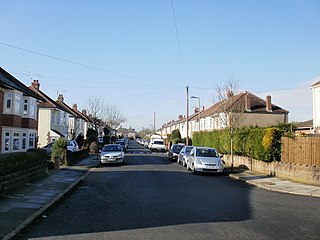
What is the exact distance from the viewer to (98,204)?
411 inches

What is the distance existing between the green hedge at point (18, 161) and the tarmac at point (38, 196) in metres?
0.73

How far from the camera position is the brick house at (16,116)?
25031 mm

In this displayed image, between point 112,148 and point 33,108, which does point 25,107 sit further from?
point 112,148

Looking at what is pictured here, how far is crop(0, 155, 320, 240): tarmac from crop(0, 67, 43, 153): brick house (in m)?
11.2

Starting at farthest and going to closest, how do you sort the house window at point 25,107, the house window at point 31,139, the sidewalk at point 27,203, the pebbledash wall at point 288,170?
the house window at point 31,139 < the house window at point 25,107 < the pebbledash wall at point 288,170 < the sidewalk at point 27,203

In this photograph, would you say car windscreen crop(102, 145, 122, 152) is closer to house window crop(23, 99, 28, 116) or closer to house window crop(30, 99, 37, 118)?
house window crop(23, 99, 28, 116)

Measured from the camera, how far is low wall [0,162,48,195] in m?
11.0

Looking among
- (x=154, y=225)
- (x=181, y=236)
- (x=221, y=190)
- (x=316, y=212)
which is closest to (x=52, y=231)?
(x=154, y=225)

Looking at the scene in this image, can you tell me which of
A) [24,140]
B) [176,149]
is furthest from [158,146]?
[24,140]

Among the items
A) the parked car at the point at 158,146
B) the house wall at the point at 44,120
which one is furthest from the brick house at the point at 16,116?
the parked car at the point at 158,146

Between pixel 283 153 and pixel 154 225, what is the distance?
12.5m

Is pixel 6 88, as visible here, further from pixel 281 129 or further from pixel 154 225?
pixel 154 225

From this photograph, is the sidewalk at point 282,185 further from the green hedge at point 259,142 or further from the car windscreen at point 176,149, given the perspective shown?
the car windscreen at point 176,149

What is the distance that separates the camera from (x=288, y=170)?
17531mm
